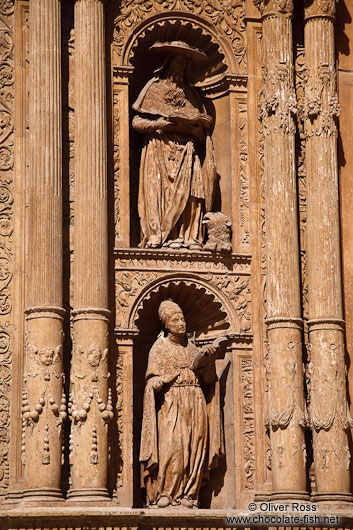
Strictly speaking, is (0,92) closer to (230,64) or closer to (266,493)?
(230,64)

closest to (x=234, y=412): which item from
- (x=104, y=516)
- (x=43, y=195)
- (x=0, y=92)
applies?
(x=104, y=516)

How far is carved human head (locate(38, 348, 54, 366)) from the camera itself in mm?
17203

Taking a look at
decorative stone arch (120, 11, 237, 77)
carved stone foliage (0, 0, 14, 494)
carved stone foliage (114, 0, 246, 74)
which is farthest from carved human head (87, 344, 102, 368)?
carved stone foliage (114, 0, 246, 74)

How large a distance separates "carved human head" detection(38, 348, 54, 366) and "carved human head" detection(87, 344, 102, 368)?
1.49ft

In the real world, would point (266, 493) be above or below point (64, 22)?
below

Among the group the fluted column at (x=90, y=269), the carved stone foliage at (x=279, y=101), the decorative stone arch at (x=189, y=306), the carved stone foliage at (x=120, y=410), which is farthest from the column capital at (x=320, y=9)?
the carved stone foliage at (x=120, y=410)

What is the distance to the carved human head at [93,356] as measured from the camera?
57.0 feet

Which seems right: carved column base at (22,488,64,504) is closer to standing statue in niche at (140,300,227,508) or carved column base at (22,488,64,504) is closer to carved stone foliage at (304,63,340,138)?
standing statue in niche at (140,300,227,508)

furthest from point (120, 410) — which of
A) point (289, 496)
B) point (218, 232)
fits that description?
point (218, 232)

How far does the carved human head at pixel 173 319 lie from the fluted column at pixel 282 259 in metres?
1.08

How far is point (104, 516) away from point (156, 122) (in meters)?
5.27

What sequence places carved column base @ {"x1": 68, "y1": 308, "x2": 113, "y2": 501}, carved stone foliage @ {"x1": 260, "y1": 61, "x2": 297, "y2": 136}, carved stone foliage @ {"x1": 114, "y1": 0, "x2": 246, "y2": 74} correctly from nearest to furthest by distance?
carved column base @ {"x1": 68, "y1": 308, "x2": 113, "y2": 501} → carved stone foliage @ {"x1": 260, "y1": 61, "x2": 297, "y2": 136} → carved stone foliage @ {"x1": 114, "y1": 0, "x2": 246, "y2": 74}

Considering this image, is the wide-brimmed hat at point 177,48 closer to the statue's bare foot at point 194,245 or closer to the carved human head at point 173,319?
the statue's bare foot at point 194,245

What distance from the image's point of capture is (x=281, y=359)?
18.0 m
